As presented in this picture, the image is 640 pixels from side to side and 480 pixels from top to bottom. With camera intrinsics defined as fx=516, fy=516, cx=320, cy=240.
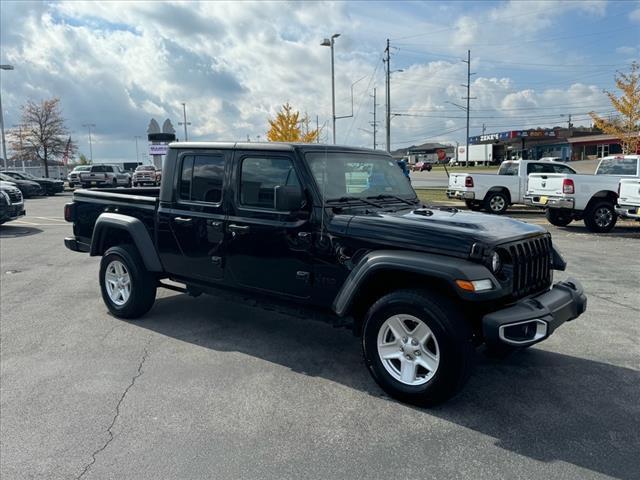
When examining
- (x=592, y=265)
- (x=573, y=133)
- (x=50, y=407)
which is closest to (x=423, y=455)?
(x=50, y=407)

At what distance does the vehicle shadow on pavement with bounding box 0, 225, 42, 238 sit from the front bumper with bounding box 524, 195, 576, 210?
13420 mm

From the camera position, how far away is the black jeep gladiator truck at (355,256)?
357 cm

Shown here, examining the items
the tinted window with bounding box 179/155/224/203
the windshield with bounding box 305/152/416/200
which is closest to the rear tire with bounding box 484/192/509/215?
the windshield with bounding box 305/152/416/200

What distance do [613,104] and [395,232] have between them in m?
27.7

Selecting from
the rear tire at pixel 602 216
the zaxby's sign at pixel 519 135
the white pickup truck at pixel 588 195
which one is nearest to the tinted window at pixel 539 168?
the white pickup truck at pixel 588 195

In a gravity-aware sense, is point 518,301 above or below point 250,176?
below

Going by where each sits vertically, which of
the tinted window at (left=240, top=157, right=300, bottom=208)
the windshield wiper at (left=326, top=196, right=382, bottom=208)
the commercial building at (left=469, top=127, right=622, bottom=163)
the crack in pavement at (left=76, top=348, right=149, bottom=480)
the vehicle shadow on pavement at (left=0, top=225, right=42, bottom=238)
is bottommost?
the crack in pavement at (left=76, top=348, right=149, bottom=480)

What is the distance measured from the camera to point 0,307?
21.4ft

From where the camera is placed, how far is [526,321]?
3.49 metres

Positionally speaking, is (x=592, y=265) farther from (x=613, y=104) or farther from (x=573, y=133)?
(x=573, y=133)

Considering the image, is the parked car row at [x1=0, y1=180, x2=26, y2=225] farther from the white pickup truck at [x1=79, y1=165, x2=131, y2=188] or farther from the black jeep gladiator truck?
the white pickup truck at [x1=79, y1=165, x2=131, y2=188]

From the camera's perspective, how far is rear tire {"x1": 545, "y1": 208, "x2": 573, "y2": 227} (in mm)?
14458

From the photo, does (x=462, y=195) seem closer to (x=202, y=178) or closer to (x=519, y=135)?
(x=202, y=178)

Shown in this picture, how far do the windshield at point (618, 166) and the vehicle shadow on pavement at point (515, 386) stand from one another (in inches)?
443
